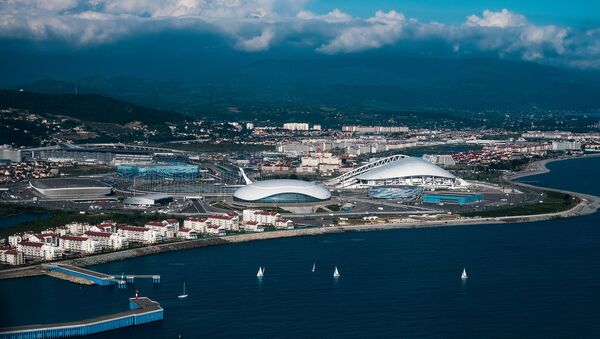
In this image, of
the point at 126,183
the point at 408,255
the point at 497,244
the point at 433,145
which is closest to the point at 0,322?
the point at 408,255

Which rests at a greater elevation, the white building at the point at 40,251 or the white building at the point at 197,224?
the white building at the point at 197,224

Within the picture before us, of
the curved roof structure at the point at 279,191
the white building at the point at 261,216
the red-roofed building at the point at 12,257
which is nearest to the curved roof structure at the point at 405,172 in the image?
the curved roof structure at the point at 279,191

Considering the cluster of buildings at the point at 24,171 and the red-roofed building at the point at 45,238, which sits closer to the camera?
the red-roofed building at the point at 45,238

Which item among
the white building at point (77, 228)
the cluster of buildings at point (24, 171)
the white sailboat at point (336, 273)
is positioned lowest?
the white sailboat at point (336, 273)

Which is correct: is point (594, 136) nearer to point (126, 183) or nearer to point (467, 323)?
point (126, 183)

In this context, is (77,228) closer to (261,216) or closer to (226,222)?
(226,222)

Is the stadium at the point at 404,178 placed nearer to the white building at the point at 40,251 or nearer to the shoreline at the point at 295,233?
the shoreline at the point at 295,233

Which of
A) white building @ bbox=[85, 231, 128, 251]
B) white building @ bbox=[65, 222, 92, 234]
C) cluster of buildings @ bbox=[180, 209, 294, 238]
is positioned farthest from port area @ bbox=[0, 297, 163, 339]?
cluster of buildings @ bbox=[180, 209, 294, 238]

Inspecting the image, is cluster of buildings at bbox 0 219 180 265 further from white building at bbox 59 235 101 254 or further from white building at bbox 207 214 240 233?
white building at bbox 207 214 240 233
